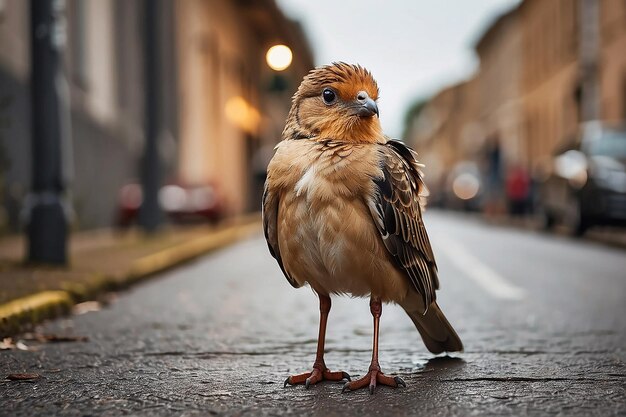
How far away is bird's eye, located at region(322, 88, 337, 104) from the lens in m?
4.06

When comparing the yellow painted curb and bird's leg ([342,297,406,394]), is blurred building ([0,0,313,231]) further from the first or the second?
bird's leg ([342,297,406,394])

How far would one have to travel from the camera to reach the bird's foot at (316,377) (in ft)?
13.8

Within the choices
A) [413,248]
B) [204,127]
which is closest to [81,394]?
[413,248]

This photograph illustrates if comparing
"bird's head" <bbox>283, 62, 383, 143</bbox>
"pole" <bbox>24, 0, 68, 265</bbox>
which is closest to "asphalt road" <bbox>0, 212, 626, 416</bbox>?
"pole" <bbox>24, 0, 68, 265</bbox>

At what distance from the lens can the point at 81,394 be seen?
160 inches

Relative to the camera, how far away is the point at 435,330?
15.5 ft

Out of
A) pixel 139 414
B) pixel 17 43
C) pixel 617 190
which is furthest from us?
pixel 617 190

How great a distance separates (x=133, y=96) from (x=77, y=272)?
13.9 m

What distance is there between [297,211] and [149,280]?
606 centimetres

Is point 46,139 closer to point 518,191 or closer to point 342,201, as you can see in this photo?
point 342,201

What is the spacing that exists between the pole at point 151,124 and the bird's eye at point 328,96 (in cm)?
1062

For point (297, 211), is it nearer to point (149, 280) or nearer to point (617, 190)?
point (149, 280)

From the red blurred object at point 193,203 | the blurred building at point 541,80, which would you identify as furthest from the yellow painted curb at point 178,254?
the blurred building at point 541,80

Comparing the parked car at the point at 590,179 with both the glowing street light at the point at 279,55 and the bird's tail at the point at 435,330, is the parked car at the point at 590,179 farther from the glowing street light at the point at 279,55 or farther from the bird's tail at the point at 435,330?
the bird's tail at the point at 435,330
